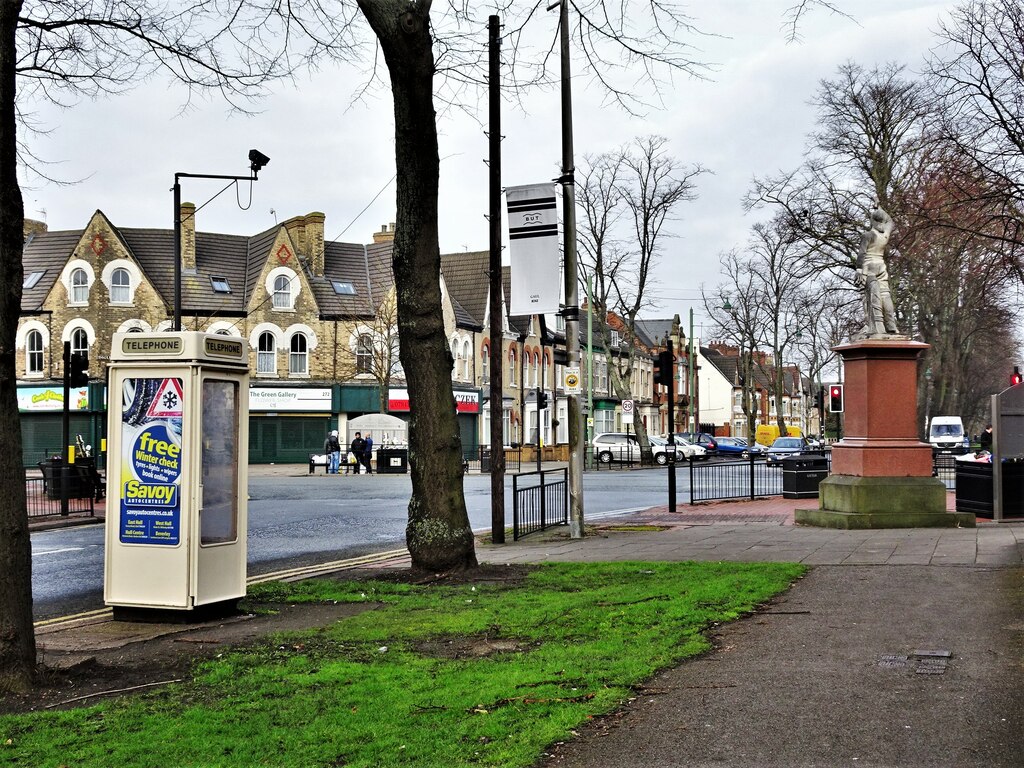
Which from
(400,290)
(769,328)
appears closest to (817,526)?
(400,290)

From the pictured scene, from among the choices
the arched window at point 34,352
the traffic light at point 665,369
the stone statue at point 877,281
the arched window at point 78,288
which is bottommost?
the traffic light at point 665,369

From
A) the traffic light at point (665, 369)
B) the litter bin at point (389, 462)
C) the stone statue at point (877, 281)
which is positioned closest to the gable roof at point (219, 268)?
the litter bin at point (389, 462)

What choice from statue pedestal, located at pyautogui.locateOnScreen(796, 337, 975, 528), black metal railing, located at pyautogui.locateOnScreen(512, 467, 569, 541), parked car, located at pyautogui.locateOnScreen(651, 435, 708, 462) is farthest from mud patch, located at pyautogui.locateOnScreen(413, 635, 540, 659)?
parked car, located at pyautogui.locateOnScreen(651, 435, 708, 462)

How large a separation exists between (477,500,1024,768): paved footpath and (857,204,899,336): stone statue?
20.9ft

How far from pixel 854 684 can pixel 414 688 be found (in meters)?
2.57

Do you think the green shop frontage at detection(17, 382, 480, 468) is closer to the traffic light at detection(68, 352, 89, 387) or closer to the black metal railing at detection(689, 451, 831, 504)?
the black metal railing at detection(689, 451, 831, 504)

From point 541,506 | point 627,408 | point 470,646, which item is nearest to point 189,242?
point 627,408

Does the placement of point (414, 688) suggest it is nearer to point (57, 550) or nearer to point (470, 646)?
point (470, 646)

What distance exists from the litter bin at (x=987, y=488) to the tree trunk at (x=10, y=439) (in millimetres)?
15889

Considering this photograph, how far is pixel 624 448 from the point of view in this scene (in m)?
60.3

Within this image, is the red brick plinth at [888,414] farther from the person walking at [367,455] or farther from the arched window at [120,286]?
the arched window at [120,286]

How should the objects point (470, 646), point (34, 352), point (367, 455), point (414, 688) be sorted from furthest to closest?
point (34, 352), point (367, 455), point (470, 646), point (414, 688)

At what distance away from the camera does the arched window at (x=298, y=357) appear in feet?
186

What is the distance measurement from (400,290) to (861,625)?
6249mm
